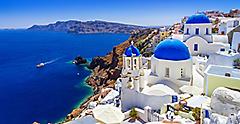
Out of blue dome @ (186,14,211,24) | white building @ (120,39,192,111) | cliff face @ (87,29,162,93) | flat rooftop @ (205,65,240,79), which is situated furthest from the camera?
cliff face @ (87,29,162,93)

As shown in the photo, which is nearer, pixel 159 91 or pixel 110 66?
pixel 159 91

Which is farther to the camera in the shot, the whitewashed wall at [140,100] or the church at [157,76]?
the church at [157,76]

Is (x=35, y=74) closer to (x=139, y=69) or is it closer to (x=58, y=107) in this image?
(x=58, y=107)

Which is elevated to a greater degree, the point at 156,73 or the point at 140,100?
the point at 156,73

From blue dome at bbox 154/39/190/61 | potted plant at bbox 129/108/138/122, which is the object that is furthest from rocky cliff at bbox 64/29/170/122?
potted plant at bbox 129/108/138/122

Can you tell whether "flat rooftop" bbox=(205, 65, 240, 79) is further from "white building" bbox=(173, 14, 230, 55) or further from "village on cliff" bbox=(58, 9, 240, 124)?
"white building" bbox=(173, 14, 230, 55)

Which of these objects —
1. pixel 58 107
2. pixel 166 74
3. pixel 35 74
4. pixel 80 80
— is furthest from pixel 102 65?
pixel 166 74

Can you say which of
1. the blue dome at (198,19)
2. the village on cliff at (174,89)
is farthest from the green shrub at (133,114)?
the blue dome at (198,19)

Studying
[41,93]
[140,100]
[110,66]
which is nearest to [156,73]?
[140,100]

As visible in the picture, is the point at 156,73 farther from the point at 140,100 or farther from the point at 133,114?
the point at 133,114

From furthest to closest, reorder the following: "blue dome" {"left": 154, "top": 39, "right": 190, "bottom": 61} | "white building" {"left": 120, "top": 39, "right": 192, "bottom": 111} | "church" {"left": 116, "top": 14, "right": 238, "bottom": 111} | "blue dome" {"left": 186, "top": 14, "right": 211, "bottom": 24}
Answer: "blue dome" {"left": 186, "top": 14, "right": 211, "bottom": 24}
"blue dome" {"left": 154, "top": 39, "right": 190, "bottom": 61}
"white building" {"left": 120, "top": 39, "right": 192, "bottom": 111}
"church" {"left": 116, "top": 14, "right": 238, "bottom": 111}

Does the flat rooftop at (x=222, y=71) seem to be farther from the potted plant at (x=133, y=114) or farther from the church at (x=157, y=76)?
the potted plant at (x=133, y=114)
